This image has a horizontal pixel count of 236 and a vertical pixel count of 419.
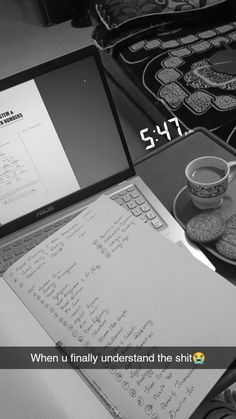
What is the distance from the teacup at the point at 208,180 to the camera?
76 centimetres

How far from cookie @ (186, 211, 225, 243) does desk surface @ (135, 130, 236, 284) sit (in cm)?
10

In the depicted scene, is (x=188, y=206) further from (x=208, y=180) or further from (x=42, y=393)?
(x=42, y=393)

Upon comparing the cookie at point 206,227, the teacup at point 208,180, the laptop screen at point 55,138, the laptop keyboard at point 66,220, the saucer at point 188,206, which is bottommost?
the saucer at point 188,206

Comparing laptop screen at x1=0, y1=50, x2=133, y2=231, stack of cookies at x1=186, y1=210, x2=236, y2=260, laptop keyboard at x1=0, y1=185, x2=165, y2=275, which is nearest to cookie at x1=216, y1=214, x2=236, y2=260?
stack of cookies at x1=186, y1=210, x2=236, y2=260

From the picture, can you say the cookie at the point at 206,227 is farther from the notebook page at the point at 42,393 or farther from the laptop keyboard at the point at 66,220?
the notebook page at the point at 42,393

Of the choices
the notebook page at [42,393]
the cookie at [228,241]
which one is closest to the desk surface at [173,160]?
the cookie at [228,241]

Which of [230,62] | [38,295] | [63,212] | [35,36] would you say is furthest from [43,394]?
[35,36]

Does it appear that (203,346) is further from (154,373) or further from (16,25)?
(16,25)

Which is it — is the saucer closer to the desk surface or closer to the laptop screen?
the desk surface

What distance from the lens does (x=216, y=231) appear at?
2.39 feet

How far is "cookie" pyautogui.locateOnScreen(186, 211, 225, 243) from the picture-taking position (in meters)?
0.73

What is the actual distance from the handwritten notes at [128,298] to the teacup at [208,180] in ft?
0.45

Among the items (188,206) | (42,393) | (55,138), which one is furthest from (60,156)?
(42,393)

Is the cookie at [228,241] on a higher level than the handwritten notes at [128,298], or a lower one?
lower
